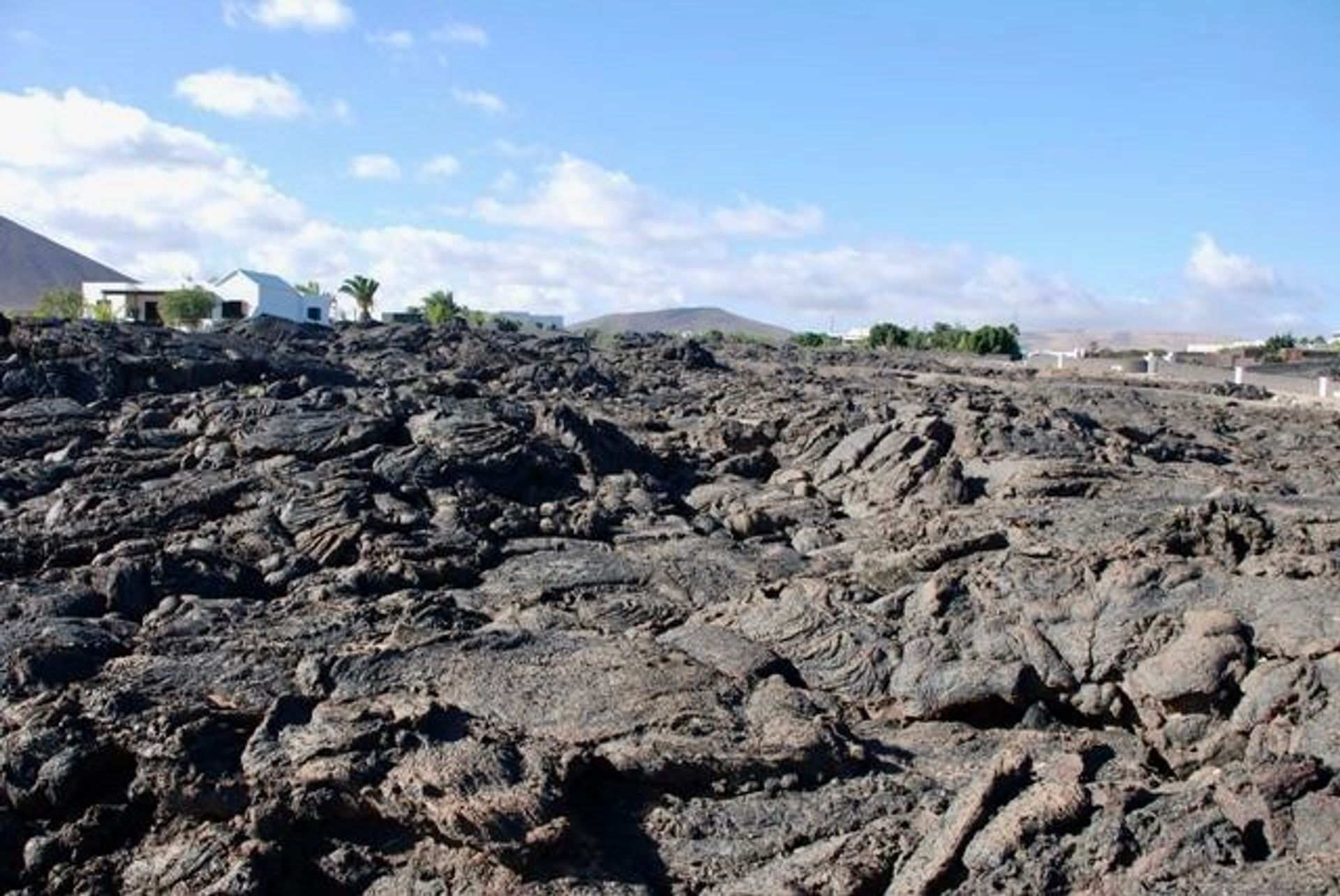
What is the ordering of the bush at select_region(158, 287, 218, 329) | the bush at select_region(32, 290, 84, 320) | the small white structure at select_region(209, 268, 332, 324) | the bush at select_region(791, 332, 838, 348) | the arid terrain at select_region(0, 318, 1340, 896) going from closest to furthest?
the arid terrain at select_region(0, 318, 1340, 896), the bush at select_region(158, 287, 218, 329), the bush at select_region(32, 290, 84, 320), the small white structure at select_region(209, 268, 332, 324), the bush at select_region(791, 332, 838, 348)

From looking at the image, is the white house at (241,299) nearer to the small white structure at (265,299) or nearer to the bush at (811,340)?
the small white structure at (265,299)

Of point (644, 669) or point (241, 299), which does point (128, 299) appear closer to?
point (241, 299)

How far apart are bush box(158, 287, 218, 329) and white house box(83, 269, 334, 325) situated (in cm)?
609

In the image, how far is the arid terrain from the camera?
959 cm

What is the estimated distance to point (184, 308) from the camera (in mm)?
78500

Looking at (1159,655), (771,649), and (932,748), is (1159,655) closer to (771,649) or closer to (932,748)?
(932,748)

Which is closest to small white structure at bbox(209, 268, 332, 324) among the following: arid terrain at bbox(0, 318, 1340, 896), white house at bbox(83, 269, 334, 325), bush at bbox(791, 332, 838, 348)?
white house at bbox(83, 269, 334, 325)

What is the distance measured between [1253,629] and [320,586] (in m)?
9.43

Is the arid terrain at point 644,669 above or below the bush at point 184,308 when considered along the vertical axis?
below

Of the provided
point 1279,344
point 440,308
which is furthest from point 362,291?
point 1279,344

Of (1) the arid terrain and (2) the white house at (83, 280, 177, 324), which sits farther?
(2) the white house at (83, 280, 177, 324)

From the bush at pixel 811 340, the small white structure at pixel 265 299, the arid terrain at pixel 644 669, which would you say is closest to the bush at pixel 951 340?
the bush at pixel 811 340

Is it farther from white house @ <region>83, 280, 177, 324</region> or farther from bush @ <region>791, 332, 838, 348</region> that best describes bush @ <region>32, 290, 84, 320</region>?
bush @ <region>791, 332, 838, 348</region>

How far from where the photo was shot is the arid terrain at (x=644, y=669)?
31.4 ft
